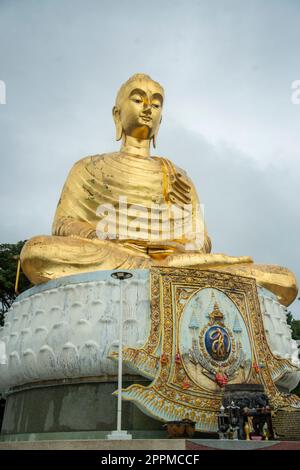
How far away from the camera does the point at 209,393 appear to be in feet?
20.2

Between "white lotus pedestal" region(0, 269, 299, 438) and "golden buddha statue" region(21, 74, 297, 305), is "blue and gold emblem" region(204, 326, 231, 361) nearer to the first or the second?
"white lotus pedestal" region(0, 269, 299, 438)

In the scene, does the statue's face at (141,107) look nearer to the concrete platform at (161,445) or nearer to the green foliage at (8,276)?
the green foliage at (8,276)

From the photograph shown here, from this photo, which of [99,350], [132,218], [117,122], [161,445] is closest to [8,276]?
[117,122]

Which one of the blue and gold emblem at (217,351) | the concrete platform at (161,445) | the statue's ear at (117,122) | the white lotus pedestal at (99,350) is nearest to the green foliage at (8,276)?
the statue's ear at (117,122)

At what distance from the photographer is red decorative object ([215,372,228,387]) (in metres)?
6.26

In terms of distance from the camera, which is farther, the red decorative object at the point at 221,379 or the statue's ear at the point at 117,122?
the statue's ear at the point at 117,122

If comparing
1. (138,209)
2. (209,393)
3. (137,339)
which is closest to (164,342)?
(137,339)

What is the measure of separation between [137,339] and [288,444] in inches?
87.2

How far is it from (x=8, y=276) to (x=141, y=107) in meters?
6.81

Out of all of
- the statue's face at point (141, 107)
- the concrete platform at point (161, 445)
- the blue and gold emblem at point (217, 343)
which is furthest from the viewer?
the statue's face at point (141, 107)

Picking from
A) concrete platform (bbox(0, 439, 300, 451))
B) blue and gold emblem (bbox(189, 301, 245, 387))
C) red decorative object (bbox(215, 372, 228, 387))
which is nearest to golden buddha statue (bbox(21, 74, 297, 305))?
blue and gold emblem (bbox(189, 301, 245, 387))

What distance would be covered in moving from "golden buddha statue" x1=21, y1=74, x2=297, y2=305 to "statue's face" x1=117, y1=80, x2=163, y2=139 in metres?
0.02

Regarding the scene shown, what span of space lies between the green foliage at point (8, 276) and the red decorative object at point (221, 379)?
29.7 feet

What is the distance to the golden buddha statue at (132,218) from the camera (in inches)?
287
